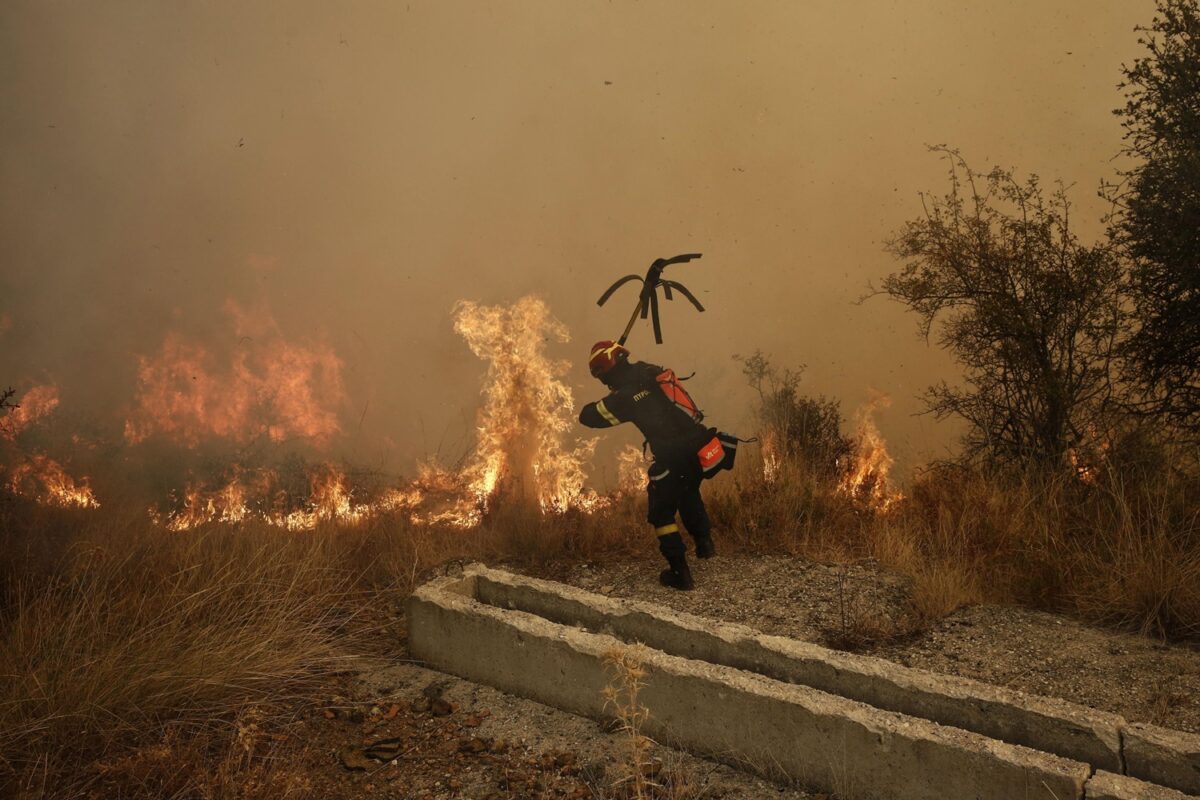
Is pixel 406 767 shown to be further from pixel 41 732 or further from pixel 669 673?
pixel 41 732

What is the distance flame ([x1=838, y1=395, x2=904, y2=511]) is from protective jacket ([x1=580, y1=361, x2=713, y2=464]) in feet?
7.01

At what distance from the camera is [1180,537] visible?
18.7 feet

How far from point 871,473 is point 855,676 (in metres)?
4.79

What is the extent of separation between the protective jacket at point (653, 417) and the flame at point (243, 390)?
633 centimetres

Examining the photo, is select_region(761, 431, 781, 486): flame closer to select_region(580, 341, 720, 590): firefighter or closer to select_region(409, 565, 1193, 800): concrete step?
select_region(580, 341, 720, 590): firefighter

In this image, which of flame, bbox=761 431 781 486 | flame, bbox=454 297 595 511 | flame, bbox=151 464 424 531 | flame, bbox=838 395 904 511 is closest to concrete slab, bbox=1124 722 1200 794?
flame, bbox=838 395 904 511

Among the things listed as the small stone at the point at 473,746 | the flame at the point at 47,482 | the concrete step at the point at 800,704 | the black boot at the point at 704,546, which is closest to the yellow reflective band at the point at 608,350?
the black boot at the point at 704,546

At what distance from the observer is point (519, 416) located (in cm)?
862

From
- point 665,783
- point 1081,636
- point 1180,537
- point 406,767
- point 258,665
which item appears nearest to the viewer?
point 665,783

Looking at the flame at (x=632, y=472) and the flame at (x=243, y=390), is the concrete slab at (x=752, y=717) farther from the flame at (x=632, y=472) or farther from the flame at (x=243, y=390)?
the flame at (x=243, y=390)

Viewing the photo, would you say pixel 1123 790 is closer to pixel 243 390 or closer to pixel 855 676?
pixel 855 676

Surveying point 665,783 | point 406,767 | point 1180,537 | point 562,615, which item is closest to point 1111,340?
point 1180,537

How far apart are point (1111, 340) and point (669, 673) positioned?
5466mm

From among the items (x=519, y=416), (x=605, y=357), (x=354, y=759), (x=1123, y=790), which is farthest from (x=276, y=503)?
(x=1123, y=790)
